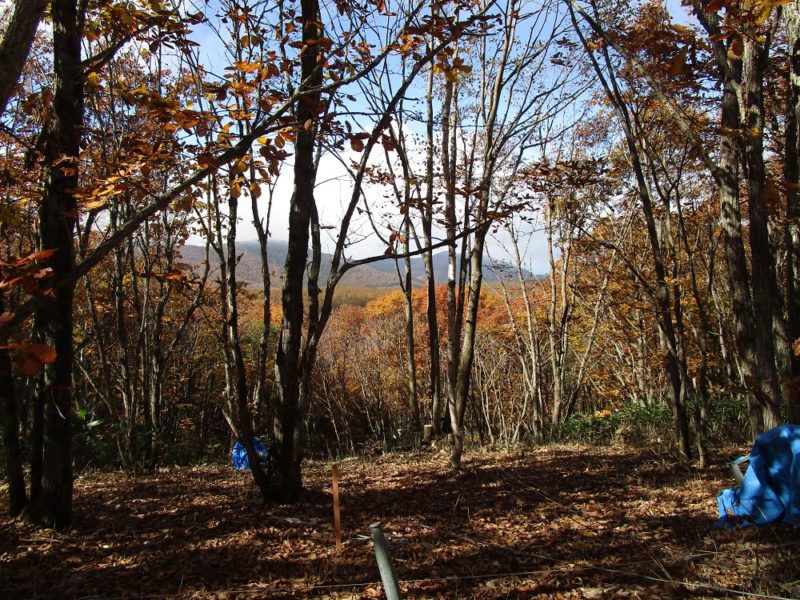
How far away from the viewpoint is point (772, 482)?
11.4ft

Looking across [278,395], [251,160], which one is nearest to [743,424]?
[278,395]

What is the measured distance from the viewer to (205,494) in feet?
16.8

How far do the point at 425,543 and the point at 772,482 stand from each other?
2.35m

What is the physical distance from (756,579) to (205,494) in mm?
4434

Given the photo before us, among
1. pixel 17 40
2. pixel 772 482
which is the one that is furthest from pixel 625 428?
pixel 17 40

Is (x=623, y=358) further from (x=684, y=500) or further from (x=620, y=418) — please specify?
(x=684, y=500)

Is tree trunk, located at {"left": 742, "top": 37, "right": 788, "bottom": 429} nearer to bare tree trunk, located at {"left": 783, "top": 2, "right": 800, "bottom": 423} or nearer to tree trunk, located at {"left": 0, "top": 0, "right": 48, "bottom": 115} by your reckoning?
bare tree trunk, located at {"left": 783, "top": 2, "right": 800, "bottom": 423}

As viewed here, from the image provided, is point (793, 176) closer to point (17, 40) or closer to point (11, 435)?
point (17, 40)

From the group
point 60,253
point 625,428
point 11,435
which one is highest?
point 60,253

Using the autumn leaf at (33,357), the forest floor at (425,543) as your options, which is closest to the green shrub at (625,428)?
the forest floor at (425,543)

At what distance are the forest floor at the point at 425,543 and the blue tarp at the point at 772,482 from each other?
0.10 metres

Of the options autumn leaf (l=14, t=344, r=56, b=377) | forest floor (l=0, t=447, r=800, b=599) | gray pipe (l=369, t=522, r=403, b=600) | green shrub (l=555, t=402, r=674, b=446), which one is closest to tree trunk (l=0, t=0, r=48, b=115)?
autumn leaf (l=14, t=344, r=56, b=377)

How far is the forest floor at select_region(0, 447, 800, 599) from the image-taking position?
3061 millimetres

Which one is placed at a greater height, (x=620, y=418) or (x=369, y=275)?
(x=369, y=275)
